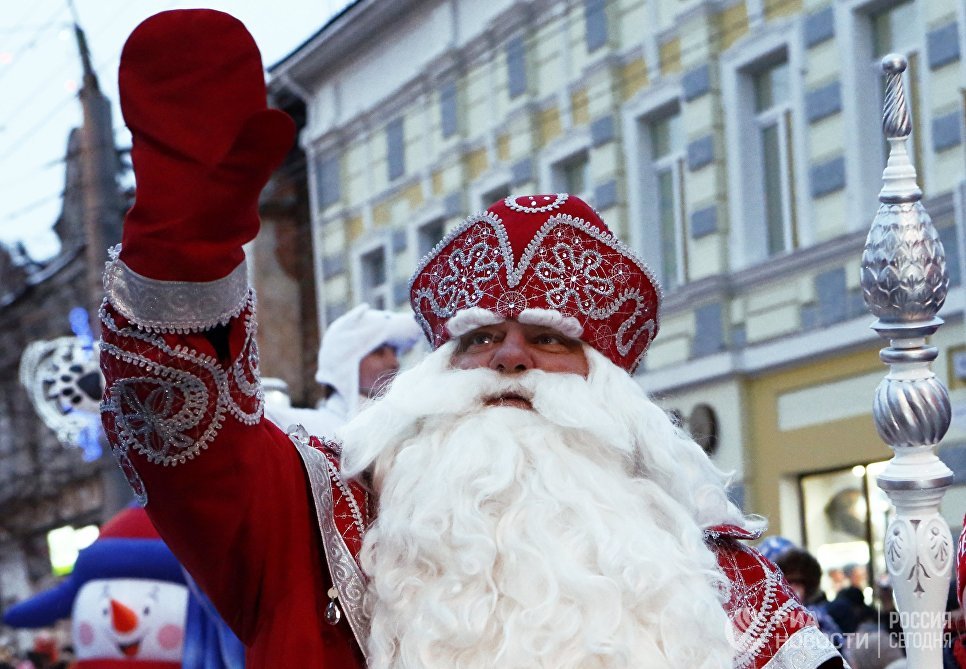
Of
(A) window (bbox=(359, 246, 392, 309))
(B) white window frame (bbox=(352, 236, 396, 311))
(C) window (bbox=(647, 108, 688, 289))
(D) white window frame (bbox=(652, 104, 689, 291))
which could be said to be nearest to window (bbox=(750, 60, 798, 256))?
(D) white window frame (bbox=(652, 104, 689, 291))

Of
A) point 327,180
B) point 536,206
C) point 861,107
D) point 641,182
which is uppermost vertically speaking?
point 327,180

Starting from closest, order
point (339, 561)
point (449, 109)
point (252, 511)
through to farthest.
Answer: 1. point (252, 511)
2. point (339, 561)
3. point (449, 109)

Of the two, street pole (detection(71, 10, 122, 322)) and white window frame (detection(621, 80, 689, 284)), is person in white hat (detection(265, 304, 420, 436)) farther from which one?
white window frame (detection(621, 80, 689, 284))

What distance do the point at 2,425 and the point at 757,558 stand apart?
113 ft

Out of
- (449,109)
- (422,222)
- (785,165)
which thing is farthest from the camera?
(422,222)

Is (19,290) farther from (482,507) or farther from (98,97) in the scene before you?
(482,507)

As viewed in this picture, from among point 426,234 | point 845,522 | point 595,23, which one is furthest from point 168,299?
point 426,234

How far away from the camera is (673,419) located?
3502 millimetres

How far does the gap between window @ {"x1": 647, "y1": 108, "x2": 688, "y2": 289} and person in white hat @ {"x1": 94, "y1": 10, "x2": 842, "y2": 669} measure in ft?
36.6

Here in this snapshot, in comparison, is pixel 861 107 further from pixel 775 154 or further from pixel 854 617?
pixel 854 617

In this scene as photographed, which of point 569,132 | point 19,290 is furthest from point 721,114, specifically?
point 19,290

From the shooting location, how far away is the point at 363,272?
790 inches

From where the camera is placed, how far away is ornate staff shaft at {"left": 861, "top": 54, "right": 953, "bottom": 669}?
3.44 m

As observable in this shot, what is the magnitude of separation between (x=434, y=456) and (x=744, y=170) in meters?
10.7
